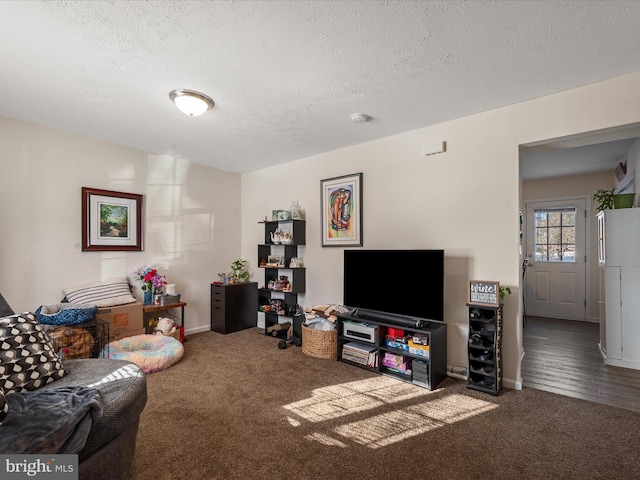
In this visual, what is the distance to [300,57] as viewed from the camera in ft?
7.01

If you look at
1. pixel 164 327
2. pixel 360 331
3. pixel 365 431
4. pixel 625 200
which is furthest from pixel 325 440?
pixel 625 200

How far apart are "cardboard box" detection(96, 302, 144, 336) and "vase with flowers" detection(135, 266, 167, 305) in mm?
219

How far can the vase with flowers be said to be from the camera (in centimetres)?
395

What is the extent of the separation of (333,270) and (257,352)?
136 cm

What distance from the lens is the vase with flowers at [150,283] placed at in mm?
3951

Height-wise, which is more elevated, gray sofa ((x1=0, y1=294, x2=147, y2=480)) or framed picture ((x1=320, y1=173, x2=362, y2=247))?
framed picture ((x1=320, y1=173, x2=362, y2=247))

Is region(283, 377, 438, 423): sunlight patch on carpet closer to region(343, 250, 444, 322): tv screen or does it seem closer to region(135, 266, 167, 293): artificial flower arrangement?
region(343, 250, 444, 322): tv screen

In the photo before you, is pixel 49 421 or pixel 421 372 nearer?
pixel 49 421

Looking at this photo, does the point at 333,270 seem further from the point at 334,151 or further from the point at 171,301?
the point at 171,301

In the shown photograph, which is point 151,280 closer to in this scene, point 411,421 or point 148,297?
point 148,297

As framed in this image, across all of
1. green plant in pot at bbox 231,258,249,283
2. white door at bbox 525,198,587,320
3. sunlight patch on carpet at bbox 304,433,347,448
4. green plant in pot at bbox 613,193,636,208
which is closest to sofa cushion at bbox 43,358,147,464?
sunlight patch on carpet at bbox 304,433,347,448

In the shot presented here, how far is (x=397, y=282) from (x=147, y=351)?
2.70 m

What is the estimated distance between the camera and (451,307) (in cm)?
312

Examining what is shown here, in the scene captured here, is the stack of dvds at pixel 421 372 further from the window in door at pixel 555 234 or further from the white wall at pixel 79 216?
the window in door at pixel 555 234
